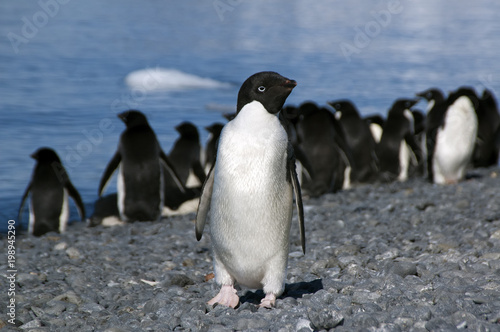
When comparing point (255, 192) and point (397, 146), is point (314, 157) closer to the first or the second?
point (397, 146)

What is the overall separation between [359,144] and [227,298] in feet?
20.2

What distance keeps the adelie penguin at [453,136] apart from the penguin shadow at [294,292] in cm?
560

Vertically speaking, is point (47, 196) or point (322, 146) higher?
point (322, 146)

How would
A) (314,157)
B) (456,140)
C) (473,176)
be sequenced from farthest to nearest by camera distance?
(473,176) < (456,140) < (314,157)

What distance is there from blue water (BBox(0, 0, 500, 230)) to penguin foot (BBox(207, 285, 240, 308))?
18.9 feet

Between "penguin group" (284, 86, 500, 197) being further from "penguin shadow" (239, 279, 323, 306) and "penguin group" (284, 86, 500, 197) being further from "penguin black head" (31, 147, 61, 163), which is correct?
"penguin shadow" (239, 279, 323, 306)

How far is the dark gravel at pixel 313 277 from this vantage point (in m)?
2.87

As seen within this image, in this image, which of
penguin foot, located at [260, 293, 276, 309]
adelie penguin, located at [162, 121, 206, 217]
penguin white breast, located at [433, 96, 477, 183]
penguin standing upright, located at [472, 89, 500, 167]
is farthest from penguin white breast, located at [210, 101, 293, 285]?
penguin standing upright, located at [472, 89, 500, 167]

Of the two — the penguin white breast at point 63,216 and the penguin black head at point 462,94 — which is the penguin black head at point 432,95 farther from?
the penguin white breast at point 63,216

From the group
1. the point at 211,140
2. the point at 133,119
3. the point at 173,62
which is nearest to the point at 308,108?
the point at 211,140

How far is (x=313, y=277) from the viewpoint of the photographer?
3.79m

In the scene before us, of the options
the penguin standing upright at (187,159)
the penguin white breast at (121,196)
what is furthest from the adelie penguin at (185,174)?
the penguin white breast at (121,196)

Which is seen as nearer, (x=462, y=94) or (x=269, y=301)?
(x=269, y=301)

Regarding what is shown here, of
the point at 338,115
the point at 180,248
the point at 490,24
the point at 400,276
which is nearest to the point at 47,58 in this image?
the point at 338,115
